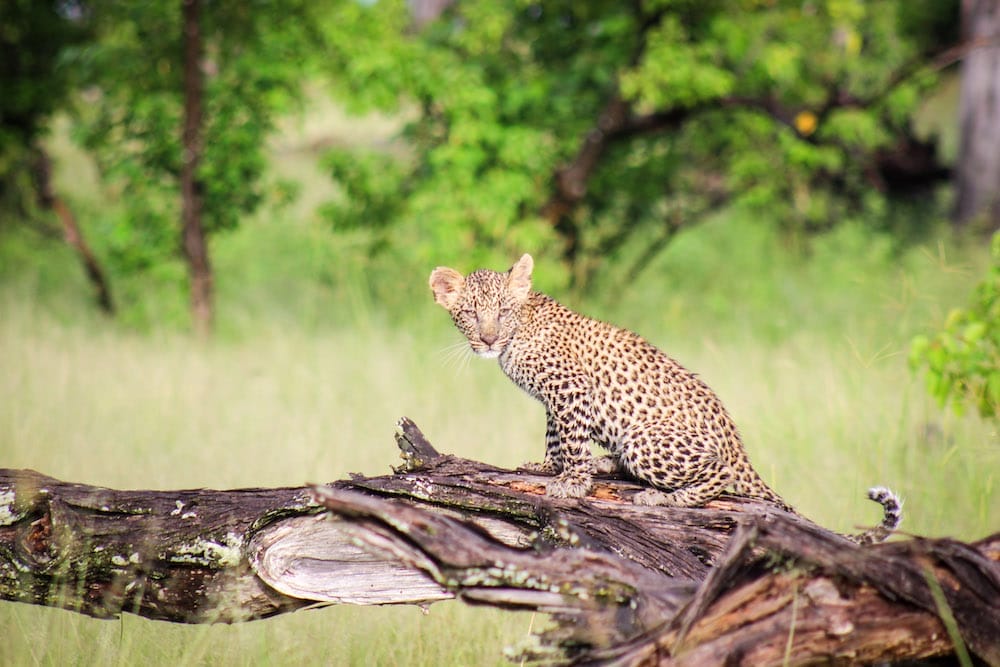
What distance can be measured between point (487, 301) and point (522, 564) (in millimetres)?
2363

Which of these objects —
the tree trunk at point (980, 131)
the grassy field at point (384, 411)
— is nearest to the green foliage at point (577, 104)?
the tree trunk at point (980, 131)

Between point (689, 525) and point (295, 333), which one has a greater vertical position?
point (295, 333)

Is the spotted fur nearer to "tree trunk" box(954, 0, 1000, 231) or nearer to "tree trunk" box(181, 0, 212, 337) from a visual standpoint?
"tree trunk" box(181, 0, 212, 337)

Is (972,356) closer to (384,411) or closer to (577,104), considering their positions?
(384,411)

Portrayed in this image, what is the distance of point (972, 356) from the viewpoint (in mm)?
6148

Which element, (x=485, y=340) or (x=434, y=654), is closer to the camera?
(x=434, y=654)

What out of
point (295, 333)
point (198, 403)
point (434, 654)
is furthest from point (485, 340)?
point (295, 333)

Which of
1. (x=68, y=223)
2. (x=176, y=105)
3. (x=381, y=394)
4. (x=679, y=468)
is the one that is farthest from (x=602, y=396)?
(x=68, y=223)

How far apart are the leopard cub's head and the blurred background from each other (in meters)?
2.20

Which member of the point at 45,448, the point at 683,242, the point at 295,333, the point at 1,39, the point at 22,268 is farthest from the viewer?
the point at 683,242

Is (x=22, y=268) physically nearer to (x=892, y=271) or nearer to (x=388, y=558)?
(x=892, y=271)

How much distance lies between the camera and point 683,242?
703 inches

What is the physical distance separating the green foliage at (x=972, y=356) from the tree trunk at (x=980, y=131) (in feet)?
31.8

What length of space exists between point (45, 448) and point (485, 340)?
3.88 metres
